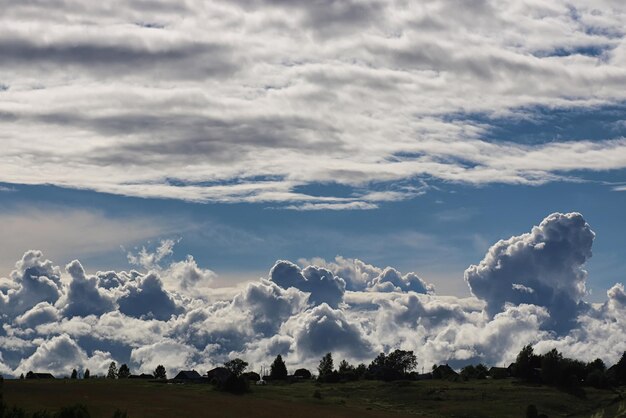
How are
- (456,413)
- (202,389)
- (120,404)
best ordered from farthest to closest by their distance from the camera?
(202,389) < (456,413) < (120,404)

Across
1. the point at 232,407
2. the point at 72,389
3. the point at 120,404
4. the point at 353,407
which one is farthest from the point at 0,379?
the point at 353,407

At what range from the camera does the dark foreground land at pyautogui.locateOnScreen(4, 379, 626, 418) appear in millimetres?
148750

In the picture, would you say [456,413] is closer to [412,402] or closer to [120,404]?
[412,402]

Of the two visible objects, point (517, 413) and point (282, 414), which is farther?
point (517, 413)

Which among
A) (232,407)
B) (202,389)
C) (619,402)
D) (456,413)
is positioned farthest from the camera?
(202,389)

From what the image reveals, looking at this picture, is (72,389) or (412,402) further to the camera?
(412,402)

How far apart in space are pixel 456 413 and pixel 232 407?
46.8 m

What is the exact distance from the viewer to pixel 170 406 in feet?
504

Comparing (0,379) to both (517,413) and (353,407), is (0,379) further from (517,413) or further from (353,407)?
(517,413)

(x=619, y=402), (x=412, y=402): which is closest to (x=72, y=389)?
(x=412, y=402)

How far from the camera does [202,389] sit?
199 m

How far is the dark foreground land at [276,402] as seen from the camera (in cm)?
14875

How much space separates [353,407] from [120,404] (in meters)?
50.6

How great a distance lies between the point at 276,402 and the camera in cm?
17725
